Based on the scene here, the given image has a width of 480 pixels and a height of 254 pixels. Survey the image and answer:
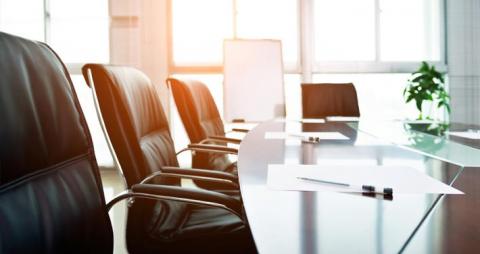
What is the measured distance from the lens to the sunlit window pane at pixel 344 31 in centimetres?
498

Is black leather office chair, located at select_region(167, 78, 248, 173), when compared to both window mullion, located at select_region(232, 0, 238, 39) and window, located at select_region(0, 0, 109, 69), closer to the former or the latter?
window mullion, located at select_region(232, 0, 238, 39)

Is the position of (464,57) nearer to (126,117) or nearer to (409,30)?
(409,30)

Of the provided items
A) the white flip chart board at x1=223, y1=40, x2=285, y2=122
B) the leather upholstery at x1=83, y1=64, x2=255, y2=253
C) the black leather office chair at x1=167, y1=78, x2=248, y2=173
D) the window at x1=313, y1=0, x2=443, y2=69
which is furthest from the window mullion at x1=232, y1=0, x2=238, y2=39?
the leather upholstery at x1=83, y1=64, x2=255, y2=253

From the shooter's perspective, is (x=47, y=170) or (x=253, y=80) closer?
(x=47, y=170)

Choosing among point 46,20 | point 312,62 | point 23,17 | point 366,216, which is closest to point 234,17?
point 312,62

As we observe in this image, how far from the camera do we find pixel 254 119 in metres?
4.70

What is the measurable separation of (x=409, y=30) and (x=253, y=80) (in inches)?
81.7

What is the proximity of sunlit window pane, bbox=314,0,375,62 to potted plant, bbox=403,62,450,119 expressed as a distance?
0.58 metres

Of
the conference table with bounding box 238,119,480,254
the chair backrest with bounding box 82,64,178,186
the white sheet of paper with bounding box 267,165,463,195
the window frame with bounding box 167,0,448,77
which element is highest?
the window frame with bounding box 167,0,448,77

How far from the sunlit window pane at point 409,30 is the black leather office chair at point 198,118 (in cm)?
322

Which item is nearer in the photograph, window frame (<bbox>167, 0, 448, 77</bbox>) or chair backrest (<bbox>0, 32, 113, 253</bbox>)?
chair backrest (<bbox>0, 32, 113, 253</bbox>)

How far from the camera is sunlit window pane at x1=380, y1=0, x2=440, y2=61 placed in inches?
197

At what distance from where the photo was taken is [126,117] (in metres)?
1.31

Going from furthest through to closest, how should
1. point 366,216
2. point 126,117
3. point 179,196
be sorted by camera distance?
point 126,117 → point 179,196 → point 366,216
